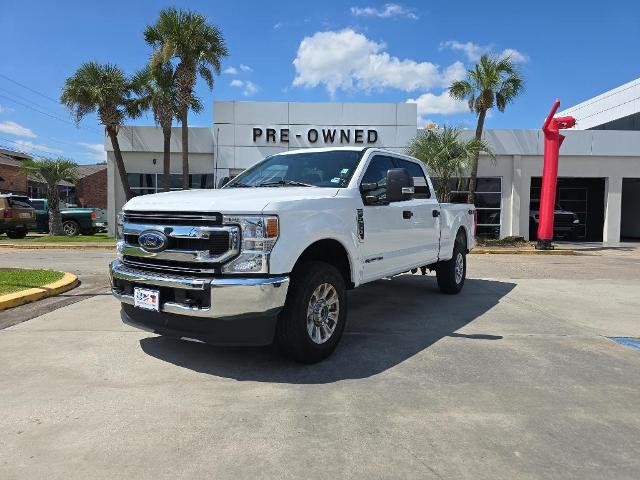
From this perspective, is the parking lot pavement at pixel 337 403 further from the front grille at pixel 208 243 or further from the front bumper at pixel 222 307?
the front grille at pixel 208 243

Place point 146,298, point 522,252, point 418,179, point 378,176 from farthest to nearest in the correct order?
point 522,252, point 418,179, point 378,176, point 146,298

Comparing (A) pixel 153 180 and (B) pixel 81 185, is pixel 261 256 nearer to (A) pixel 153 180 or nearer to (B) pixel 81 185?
(A) pixel 153 180

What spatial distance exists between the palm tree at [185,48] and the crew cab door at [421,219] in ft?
44.3

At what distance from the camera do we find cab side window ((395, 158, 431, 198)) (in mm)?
6684

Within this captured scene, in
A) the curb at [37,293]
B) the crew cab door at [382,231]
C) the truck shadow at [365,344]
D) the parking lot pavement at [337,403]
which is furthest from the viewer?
the curb at [37,293]

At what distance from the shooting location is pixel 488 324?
595cm

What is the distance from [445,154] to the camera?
17891 mm

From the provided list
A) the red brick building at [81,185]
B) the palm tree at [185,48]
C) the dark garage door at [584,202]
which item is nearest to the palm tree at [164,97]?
the palm tree at [185,48]

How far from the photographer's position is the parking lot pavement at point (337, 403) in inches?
107

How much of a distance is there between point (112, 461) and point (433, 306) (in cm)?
511

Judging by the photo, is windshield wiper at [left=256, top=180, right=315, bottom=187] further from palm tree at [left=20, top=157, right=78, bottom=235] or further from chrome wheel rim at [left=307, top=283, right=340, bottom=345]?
palm tree at [left=20, top=157, right=78, bottom=235]

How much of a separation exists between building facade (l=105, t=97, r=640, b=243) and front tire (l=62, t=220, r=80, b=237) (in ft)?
9.04

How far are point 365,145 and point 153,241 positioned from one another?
1735 centimetres

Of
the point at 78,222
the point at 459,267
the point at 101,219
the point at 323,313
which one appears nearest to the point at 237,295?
the point at 323,313
